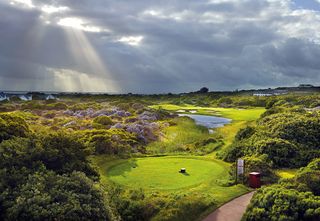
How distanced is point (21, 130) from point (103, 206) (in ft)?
27.3

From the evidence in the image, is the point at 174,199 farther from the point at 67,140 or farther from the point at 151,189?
the point at 67,140

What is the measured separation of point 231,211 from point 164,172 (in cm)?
644

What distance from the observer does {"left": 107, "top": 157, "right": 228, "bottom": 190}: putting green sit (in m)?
20.9

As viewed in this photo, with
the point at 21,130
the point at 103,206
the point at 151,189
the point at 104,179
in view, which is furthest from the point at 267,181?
the point at 21,130

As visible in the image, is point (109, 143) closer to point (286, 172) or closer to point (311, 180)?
point (286, 172)

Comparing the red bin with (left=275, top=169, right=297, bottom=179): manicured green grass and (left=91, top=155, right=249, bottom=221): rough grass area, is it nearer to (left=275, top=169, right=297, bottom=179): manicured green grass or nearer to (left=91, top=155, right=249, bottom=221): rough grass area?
(left=91, top=155, right=249, bottom=221): rough grass area

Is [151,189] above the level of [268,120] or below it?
below

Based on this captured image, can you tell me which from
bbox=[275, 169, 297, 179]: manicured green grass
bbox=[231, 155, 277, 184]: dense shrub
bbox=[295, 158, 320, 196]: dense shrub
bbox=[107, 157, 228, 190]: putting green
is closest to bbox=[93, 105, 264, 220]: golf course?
bbox=[107, 157, 228, 190]: putting green

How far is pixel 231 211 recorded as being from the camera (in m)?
17.6

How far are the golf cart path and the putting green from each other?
289 centimetres

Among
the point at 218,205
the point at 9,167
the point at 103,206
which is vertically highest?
the point at 9,167

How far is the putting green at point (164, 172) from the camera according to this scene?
20.9m

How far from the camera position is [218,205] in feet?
59.8

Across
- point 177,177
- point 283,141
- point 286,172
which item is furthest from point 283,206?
point 283,141
